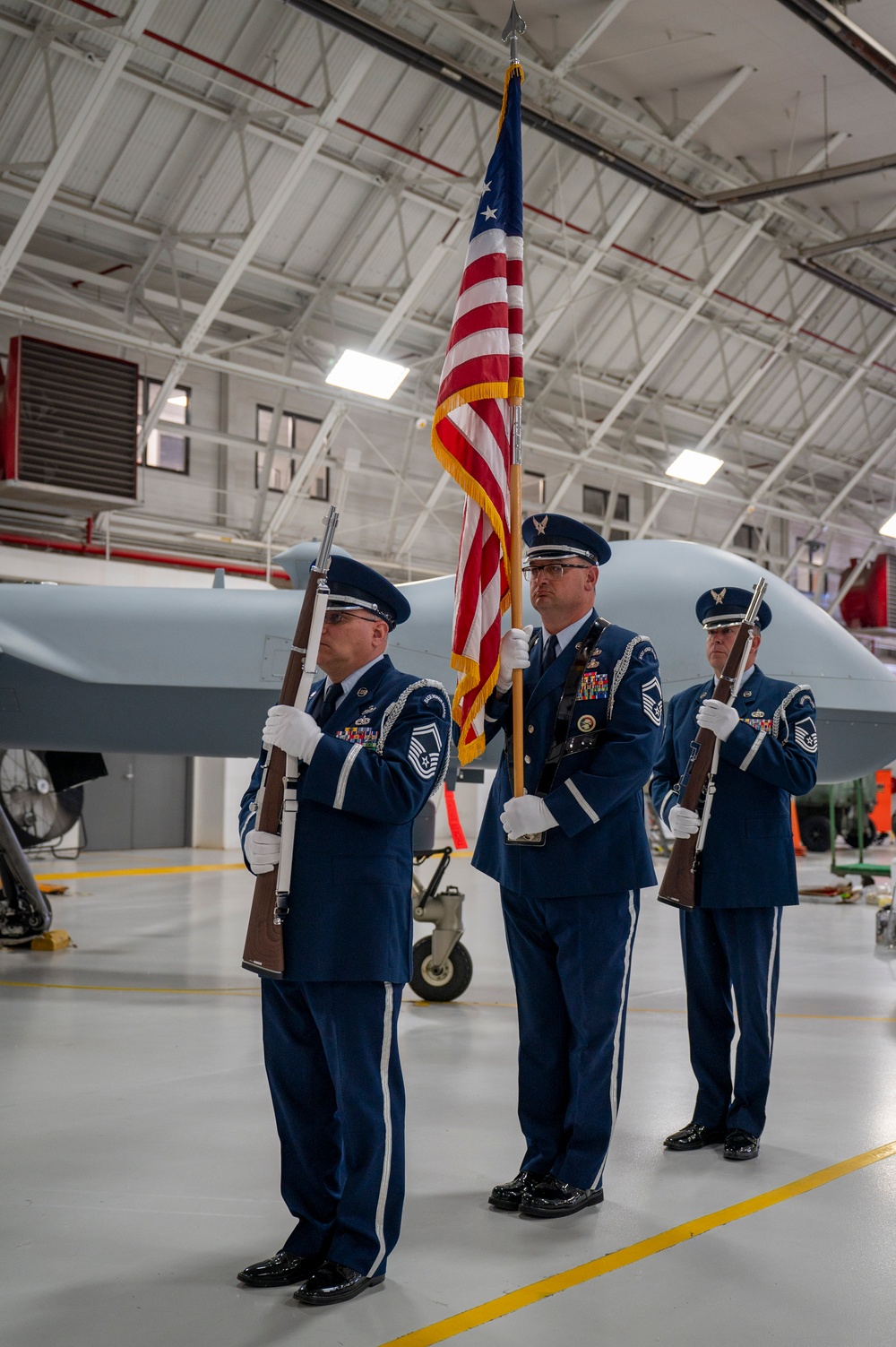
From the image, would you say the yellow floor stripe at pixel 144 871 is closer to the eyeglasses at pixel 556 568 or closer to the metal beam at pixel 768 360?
the metal beam at pixel 768 360

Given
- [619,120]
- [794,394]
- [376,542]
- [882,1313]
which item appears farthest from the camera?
[794,394]

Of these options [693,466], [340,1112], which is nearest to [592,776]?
[340,1112]

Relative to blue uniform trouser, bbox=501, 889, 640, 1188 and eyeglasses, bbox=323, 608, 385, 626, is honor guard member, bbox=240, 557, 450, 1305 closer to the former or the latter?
eyeglasses, bbox=323, 608, 385, 626

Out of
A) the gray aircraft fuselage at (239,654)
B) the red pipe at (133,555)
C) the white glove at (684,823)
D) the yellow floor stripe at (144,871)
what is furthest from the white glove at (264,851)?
the yellow floor stripe at (144,871)

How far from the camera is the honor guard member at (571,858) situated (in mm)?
3289

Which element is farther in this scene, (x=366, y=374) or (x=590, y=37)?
(x=366, y=374)

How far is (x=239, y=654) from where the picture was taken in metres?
6.97

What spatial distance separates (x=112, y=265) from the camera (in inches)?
537

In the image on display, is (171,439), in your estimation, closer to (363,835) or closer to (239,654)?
(239,654)

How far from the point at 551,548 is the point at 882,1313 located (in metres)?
2.20

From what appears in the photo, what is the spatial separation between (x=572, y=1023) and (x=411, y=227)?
12803mm

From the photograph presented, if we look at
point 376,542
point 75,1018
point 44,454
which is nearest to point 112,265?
point 44,454

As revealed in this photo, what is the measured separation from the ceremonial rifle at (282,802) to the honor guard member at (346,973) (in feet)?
0.13

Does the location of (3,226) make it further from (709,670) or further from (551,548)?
(551,548)
